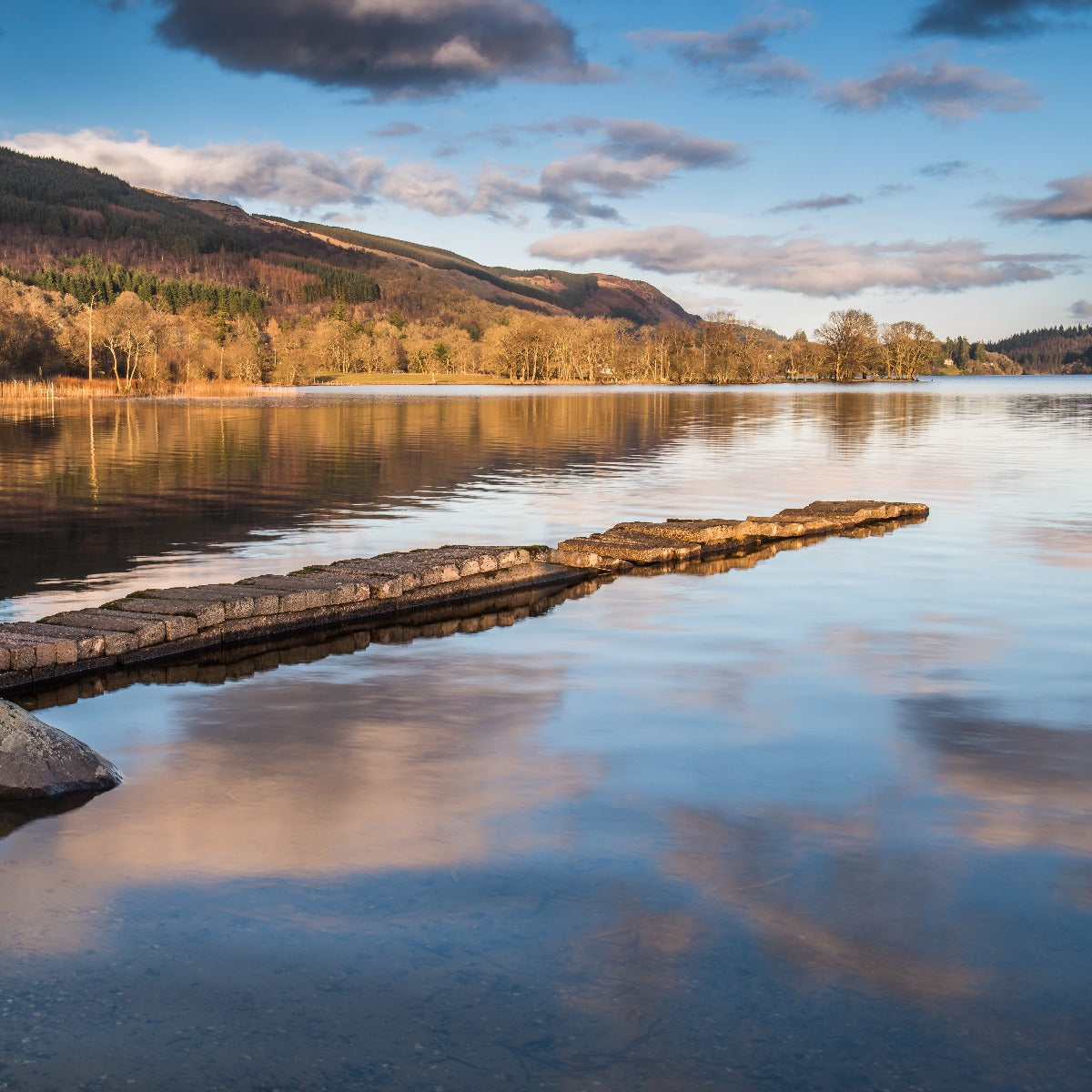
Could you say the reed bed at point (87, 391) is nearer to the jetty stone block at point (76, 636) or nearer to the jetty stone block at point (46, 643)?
the jetty stone block at point (76, 636)

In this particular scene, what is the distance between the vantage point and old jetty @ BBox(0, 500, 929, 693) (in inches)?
443

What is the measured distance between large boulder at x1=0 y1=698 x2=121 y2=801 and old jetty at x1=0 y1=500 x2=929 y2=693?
9.44 feet

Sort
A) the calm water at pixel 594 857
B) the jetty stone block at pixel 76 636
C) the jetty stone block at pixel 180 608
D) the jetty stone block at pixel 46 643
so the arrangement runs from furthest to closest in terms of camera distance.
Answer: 1. the jetty stone block at pixel 180 608
2. the jetty stone block at pixel 76 636
3. the jetty stone block at pixel 46 643
4. the calm water at pixel 594 857

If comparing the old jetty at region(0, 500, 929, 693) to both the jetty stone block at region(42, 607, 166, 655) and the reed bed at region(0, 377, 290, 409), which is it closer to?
the jetty stone block at region(42, 607, 166, 655)

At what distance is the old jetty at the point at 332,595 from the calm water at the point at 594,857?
0.82 meters


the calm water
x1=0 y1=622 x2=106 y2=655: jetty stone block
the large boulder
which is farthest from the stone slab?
the large boulder

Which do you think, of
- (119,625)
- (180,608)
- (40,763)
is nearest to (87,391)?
(180,608)

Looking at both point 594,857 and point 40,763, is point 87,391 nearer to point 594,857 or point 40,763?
point 40,763

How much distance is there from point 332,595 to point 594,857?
297 inches

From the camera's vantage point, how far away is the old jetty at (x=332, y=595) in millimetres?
11242

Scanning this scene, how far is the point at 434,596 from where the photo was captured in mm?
15125

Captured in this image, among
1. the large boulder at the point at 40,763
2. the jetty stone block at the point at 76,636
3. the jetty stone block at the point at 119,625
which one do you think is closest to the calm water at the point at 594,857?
the large boulder at the point at 40,763

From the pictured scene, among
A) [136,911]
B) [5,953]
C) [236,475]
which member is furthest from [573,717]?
[236,475]

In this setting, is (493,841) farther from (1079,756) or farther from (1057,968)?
(1079,756)
